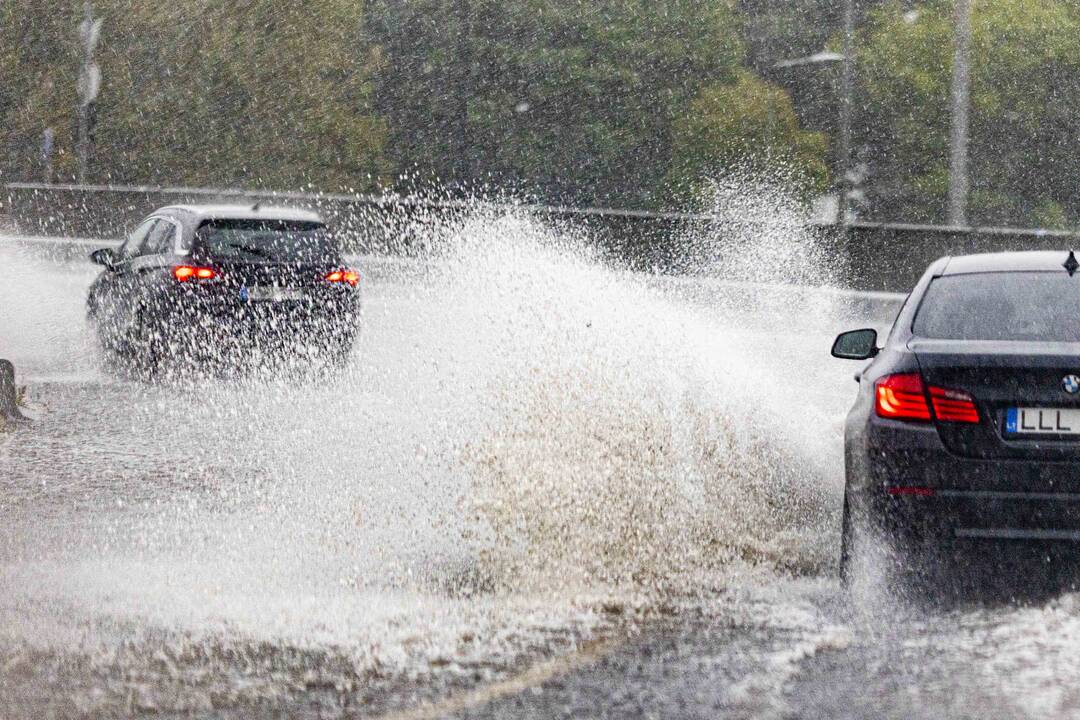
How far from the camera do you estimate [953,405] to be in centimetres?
610

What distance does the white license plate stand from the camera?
46.4 ft

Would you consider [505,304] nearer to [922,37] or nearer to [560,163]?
[560,163]

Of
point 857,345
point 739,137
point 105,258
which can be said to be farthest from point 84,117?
Answer: point 857,345

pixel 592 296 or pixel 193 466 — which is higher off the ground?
pixel 592 296

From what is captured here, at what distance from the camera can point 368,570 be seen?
691 centimetres

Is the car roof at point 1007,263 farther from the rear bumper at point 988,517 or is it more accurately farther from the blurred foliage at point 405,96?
the blurred foliage at point 405,96

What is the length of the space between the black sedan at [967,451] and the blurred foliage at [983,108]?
55.1 m

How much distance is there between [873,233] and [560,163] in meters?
32.9

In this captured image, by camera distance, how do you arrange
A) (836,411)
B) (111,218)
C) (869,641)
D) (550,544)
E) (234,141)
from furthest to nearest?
(234,141) → (111,218) → (836,411) → (550,544) → (869,641)

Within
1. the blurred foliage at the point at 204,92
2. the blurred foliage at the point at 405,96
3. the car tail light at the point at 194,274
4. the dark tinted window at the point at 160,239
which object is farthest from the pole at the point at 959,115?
the blurred foliage at the point at 204,92

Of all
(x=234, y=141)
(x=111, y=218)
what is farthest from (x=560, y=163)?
(x=111, y=218)

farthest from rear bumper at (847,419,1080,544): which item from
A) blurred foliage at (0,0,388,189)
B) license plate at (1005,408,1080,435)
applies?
blurred foliage at (0,0,388,189)

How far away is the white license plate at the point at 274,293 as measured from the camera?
14141mm

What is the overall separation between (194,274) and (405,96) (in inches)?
1737
